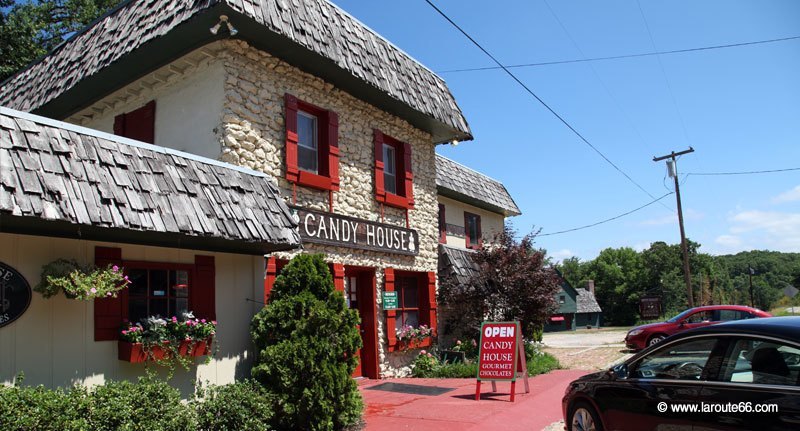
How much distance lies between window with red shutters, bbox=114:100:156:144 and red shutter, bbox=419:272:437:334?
6.94 metres

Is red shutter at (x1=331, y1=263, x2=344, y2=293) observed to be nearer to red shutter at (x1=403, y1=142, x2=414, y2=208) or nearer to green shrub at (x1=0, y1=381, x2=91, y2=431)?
red shutter at (x1=403, y1=142, x2=414, y2=208)

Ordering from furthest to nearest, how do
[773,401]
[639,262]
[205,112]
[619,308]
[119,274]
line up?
[639,262] → [619,308] → [205,112] → [119,274] → [773,401]

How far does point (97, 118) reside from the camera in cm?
1209

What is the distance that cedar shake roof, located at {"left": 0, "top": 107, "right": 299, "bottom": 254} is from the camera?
5.86 metres

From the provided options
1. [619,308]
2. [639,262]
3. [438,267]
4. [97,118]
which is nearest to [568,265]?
[639,262]

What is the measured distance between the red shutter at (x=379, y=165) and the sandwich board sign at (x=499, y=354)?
378cm

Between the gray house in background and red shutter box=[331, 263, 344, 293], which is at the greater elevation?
red shutter box=[331, 263, 344, 293]

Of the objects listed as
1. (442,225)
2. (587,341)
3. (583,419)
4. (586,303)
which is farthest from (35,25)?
(586,303)

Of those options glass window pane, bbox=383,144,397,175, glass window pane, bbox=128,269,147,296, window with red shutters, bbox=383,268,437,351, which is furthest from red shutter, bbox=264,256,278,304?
glass window pane, bbox=383,144,397,175

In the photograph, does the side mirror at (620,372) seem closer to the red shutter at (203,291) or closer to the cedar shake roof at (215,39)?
the red shutter at (203,291)

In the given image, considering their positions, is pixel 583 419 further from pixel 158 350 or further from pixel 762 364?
pixel 158 350

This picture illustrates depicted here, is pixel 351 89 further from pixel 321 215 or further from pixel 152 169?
pixel 152 169

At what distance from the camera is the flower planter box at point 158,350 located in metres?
6.91

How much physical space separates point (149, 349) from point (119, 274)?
39.4 inches
